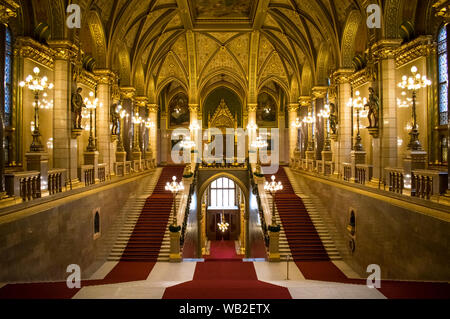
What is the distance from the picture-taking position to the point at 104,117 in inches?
671

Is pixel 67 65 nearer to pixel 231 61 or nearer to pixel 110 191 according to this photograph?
pixel 110 191

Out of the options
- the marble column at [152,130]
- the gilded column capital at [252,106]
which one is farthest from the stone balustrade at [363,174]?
the marble column at [152,130]

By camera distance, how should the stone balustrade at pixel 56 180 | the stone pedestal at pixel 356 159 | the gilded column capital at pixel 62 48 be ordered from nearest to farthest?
the stone balustrade at pixel 56 180 < the gilded column capital at pixel 62 48 < the stone pedestal at pixel 356 159

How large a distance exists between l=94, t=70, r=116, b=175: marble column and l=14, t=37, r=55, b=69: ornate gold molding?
3.10 metres

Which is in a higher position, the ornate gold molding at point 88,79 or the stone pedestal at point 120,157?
the ornate gold molding at point 88,79

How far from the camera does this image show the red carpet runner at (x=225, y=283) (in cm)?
496

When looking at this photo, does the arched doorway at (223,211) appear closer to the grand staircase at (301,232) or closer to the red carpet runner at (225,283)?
the red carpet runner at (225,283)

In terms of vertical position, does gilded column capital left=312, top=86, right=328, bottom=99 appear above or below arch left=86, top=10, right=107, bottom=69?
below

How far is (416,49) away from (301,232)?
9.54m

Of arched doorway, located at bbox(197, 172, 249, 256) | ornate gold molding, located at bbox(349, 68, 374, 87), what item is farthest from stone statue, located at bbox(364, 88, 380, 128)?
arched doorway, located at bbox(197, 172, 249, 256)

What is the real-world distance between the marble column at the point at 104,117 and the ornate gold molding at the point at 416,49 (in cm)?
1410

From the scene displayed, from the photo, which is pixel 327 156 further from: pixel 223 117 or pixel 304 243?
pixel 223 117

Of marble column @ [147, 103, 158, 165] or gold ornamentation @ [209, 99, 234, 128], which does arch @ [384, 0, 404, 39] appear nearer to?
marble column @ [147, 103, 158, 165]

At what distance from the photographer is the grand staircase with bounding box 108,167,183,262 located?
1449 centimetres
